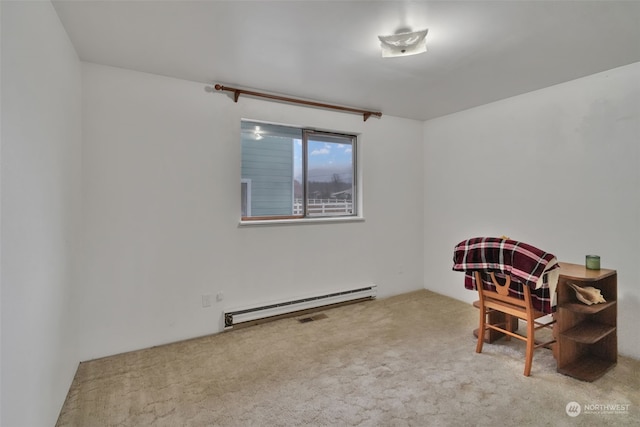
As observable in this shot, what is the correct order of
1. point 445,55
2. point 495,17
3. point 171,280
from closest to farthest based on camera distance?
point 495,17 → point 445,55 → point 171,280

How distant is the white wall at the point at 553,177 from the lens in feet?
8.41

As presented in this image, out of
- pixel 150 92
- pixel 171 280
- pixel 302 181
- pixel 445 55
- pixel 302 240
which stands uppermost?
pixel 445 55

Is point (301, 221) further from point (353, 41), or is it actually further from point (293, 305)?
point (353, 41)

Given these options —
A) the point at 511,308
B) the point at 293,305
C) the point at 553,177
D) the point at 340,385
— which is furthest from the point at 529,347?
the point at 293,305

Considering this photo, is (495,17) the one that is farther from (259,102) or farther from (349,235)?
(349,235)

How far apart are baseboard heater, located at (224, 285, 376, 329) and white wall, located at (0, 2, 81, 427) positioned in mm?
1256

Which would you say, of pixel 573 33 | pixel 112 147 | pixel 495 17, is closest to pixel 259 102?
pixel 112 147

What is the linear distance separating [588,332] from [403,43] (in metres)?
2.51

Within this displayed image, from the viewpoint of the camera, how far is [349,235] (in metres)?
3.82

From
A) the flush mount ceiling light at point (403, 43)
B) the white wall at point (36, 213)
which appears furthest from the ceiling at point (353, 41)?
the white wall at point (36, 213)

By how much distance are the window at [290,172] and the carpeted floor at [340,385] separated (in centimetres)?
136

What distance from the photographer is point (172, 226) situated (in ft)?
9.16

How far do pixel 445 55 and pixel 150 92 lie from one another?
2459 mm

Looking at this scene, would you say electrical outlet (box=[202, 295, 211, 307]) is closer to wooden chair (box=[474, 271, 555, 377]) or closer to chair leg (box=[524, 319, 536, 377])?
wooden chair (box=[474, 271, 555, 377])
